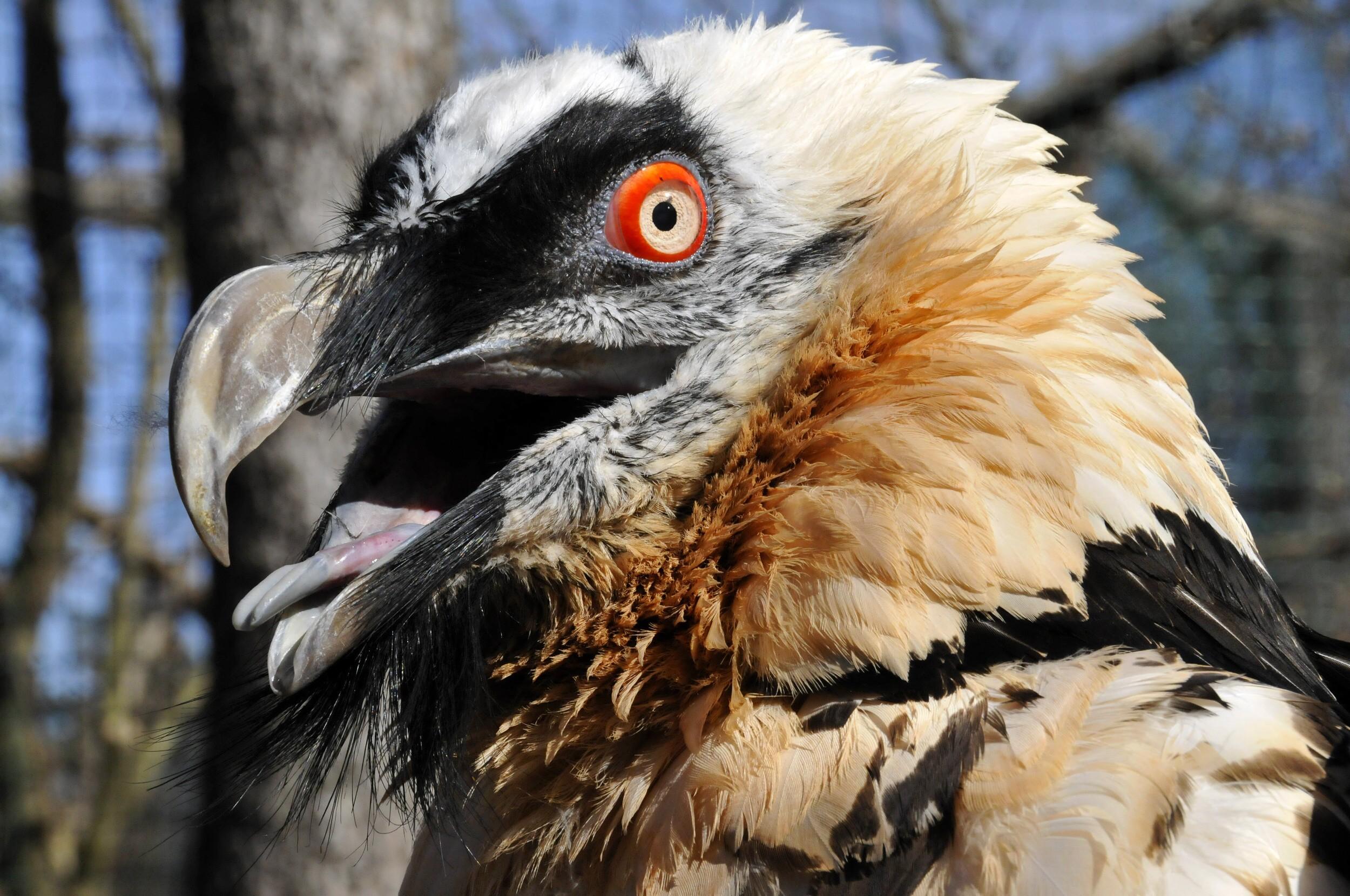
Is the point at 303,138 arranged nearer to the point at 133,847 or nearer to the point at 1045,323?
the point at 1045,323

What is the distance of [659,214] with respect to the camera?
6.37 feet

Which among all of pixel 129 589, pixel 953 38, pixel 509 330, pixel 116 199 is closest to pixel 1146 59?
pixel 953 38

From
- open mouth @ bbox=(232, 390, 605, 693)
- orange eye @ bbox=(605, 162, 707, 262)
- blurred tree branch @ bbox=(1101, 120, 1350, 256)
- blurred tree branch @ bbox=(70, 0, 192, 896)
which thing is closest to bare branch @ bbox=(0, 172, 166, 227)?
blurred tree branch @ bbox=(70, 0, 192, 896)

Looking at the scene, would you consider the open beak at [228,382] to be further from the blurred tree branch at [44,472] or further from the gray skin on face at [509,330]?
the blurred tree branch at [44,472]

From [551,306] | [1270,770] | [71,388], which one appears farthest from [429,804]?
[71,388]

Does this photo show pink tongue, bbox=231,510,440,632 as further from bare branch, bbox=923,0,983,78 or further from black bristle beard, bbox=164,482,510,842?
bare branch, bbox=923,0,983,78

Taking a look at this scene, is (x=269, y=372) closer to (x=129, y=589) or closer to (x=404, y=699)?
(x=404, y=699)

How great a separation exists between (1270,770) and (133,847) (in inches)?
363

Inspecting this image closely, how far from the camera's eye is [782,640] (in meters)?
1.59

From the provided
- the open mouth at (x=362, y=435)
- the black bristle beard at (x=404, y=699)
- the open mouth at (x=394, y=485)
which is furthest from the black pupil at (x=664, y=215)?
the black bristle beard at (x=404, y=699)

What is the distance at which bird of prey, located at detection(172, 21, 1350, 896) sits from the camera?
4.83ft

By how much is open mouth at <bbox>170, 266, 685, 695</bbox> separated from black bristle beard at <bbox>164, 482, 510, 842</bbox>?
38 mm

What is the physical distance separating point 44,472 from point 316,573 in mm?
5851

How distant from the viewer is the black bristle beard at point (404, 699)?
176cm
